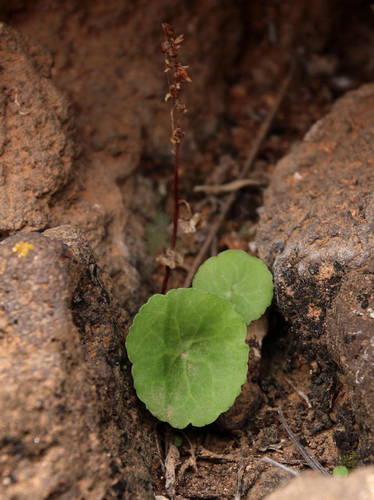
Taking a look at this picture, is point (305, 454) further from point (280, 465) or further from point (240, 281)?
point (240, 281)

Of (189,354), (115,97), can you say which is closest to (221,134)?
(115,97)

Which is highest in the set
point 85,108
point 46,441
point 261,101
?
point 85,108

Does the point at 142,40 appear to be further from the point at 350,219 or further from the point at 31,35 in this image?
the point at 350,219

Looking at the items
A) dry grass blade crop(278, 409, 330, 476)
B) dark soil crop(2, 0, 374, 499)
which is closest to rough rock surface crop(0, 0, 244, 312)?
dark soil crop(2, 0, 374, 499)

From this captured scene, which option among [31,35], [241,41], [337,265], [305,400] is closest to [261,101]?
[241,41]

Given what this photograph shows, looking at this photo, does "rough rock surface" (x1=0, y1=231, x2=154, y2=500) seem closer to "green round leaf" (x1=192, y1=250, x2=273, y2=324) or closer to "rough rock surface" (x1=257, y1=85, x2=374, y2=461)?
"green round leaf" (x1=192, y1=250, x2=273, y2=324)

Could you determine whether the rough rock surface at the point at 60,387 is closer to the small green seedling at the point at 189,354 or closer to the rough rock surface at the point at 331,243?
the small green seedling at the point at 189,354
